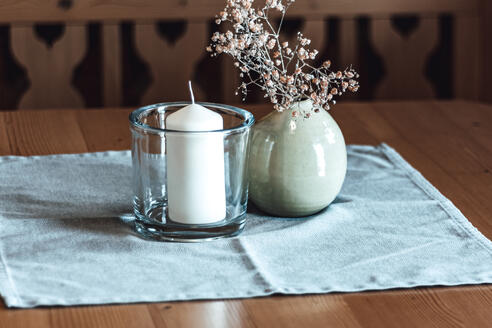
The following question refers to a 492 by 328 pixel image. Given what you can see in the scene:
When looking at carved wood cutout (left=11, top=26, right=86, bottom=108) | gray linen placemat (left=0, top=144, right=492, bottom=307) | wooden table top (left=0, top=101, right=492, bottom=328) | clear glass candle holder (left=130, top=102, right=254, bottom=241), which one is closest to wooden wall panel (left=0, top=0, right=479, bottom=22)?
carved wood cutout (left=11, top=26, right=86, bottom=108)

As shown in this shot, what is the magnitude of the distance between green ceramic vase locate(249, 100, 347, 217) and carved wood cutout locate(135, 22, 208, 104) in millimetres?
1372

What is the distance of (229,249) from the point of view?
0.97 meters

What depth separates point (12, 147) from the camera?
54.0 inches

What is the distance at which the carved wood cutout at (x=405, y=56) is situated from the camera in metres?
2.52

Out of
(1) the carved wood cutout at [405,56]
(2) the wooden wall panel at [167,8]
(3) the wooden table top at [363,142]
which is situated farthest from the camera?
(1) the carved wood cutout at [405,56]

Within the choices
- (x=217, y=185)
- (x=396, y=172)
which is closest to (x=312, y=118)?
(x=217, y=185)

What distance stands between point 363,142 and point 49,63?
1.29m

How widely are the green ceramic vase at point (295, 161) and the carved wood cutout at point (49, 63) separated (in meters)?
1.43

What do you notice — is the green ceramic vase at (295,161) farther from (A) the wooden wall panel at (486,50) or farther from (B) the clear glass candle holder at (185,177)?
(A) the wooden wall panel at (486,50)

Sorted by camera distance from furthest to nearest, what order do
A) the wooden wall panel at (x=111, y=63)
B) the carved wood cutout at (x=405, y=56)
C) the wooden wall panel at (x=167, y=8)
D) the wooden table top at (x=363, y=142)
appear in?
the carved wood cutout at (x=405, y=56) → the wooden wall panel at (x=111, y=63) → the wooden wall panel at (x=167, y=8) → the wooden table top at (x=363, y=142)

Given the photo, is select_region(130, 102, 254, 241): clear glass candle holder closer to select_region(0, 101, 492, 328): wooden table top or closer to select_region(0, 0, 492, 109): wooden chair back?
select_region(0, 101, 492, 328): wooden table top

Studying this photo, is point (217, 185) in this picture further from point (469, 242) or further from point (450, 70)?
point (450, 70)

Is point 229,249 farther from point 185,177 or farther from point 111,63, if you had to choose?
point 111,63

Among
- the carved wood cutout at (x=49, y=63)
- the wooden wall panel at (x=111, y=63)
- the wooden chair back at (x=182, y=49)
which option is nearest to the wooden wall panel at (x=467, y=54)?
the wooden chair back at (x=182, y=49)
